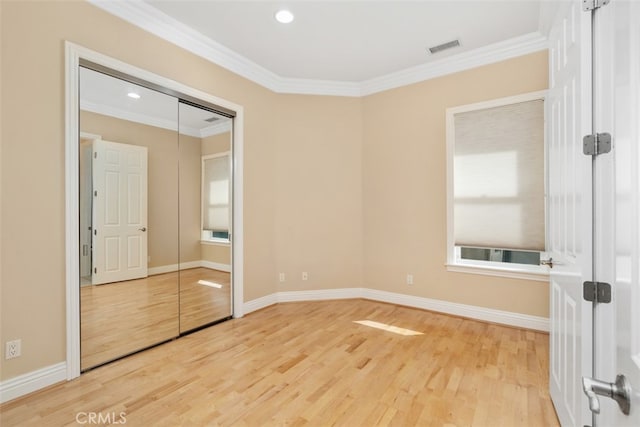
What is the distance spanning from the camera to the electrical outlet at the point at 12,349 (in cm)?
200

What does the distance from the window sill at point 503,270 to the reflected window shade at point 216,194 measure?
282 centimetres

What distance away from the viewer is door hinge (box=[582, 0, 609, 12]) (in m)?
1.06

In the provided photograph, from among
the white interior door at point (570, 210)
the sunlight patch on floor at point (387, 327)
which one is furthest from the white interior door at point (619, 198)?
the sunlight patch on floor at point (387, 327)

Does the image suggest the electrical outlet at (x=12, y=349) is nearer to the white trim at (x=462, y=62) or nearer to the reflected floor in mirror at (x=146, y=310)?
the reflected floor in mirror at (x=146, y=310)

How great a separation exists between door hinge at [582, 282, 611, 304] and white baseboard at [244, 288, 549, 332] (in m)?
2.53

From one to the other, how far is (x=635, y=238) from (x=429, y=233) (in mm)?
3177

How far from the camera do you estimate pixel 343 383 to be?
2250mm

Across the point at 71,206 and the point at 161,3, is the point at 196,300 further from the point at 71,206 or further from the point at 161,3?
the point at 161,3

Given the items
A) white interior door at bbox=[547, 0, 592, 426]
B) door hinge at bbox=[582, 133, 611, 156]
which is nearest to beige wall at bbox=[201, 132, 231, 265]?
white interior door at bbox=[547, 0, 592, 426]

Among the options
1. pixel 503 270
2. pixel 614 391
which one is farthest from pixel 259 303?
pixel 614 391

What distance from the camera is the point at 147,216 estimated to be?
292 centimetres

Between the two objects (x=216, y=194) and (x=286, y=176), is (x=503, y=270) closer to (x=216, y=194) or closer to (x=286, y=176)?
(x=286, y=176)

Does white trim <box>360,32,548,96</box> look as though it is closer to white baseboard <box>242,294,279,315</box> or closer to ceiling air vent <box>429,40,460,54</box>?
ceiling air vent <box>429,40,460,54</box>

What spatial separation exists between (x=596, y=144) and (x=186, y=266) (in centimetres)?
336
